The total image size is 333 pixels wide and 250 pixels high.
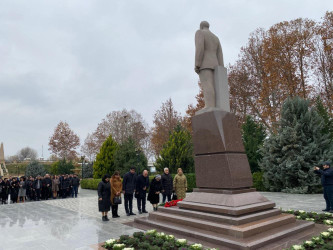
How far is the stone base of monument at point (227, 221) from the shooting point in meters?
5.23

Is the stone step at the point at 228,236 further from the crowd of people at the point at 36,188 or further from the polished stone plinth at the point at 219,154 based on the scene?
the crowd of people at the point at 36,188

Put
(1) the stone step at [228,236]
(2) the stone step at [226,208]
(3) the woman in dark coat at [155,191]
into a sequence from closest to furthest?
(1) the stone step at [228,236] < (2) the stone step at [226,208] < (3) the woman in dark coat at [155,191]

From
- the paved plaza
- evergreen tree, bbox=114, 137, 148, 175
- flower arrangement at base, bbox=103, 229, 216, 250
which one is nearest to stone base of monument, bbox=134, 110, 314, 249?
flower arrangement at base, bbox=103, 229, 216, 250

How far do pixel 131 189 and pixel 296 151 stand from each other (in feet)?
33.4

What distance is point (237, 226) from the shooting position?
550cm

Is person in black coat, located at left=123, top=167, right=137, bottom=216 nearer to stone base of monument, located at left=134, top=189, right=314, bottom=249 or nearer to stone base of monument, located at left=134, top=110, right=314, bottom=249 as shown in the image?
stone base of monument, located at left=134, top=110, right=314, bottom=249

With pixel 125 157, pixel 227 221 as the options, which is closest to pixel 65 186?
pixel 125 157

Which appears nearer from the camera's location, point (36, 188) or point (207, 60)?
point (207, 60)

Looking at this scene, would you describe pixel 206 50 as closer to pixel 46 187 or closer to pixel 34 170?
pixel 46 187

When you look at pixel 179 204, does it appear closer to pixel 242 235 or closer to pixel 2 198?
pixel 242 235

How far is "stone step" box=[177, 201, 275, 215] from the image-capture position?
5828 mm

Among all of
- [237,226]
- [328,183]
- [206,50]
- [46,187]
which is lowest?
[237,226]

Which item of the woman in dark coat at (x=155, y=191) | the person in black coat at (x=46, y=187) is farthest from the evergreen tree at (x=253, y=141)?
the person in black coat at (x=46, y=187)

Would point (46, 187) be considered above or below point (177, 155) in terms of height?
below
